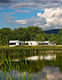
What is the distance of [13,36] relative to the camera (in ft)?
299

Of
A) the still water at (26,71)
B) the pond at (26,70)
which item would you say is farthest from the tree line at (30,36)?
the still water at (26,71)

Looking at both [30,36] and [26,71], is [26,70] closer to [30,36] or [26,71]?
[26,71]

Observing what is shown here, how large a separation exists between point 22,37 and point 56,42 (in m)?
19.7

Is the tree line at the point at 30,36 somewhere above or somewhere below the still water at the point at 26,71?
below

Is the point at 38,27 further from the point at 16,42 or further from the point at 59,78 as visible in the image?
the point at 59,78

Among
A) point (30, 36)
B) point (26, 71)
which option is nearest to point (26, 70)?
point (26, 71)

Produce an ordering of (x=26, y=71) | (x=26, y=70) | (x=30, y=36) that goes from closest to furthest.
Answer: (x=26, y=71)
(x=26, y=70)
(x=30, y=36)

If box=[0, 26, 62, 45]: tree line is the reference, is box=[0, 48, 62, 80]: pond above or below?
above

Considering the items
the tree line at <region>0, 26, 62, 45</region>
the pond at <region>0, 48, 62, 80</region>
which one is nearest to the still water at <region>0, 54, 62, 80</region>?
the pond at <region>0, 48, 62, 80</region>

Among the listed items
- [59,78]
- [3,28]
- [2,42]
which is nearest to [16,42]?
[2,42]

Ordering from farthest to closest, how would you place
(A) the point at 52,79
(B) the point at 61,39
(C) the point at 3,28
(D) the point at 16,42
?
(C) the point at 3,28 → (D) the point at 16,42 → (B) the point at 61,39 → (A) the point at 52,79

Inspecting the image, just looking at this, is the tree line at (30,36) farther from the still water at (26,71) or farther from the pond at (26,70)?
the still water at (26,71)

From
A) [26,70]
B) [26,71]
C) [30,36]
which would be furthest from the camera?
[30,36]

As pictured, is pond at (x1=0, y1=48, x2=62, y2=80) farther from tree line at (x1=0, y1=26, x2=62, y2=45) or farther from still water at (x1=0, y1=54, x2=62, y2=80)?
tree line at (x1=0, y1=26, x2=62, y2=45)
